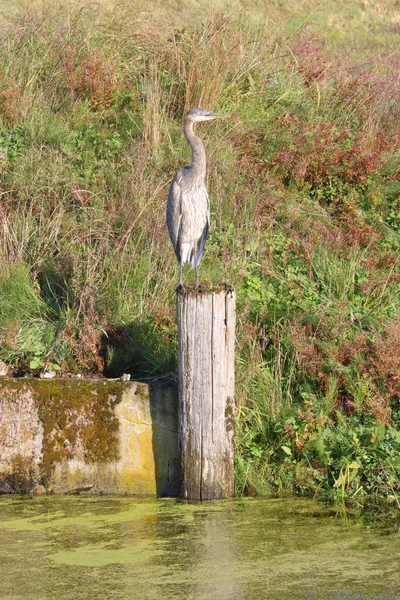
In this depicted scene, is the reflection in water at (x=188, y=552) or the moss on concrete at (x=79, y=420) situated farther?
the moss on concrete at (x=79, y=420)

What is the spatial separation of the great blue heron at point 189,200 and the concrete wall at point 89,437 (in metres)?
1.16

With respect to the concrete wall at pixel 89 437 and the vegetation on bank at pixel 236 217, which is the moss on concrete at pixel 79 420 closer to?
the concrete wall at pixel 89 437

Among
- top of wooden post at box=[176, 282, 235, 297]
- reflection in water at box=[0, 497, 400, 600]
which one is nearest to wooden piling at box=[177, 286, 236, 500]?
top of wooden post at box=[176, 282, 235, 297]

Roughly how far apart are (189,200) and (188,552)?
8.92 feet

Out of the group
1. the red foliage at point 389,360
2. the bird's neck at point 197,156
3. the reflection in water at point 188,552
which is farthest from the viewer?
the bird's neck at point 197,156

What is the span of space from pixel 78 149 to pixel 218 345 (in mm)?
3865

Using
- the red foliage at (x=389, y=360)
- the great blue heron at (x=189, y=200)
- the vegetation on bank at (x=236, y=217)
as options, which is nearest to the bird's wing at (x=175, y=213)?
the great blue heron at (x=189, y=200)

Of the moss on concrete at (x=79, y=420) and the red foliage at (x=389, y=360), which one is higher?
the red foliage at (x=389, y=360)

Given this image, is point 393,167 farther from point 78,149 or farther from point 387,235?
point 78,149

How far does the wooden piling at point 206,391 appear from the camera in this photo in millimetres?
5785

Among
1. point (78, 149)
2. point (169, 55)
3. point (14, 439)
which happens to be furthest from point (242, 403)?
point (169, 55)

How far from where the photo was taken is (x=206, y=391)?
580 cm

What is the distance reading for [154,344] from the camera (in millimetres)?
6852

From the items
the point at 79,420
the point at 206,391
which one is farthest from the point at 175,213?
the point at 79,420
